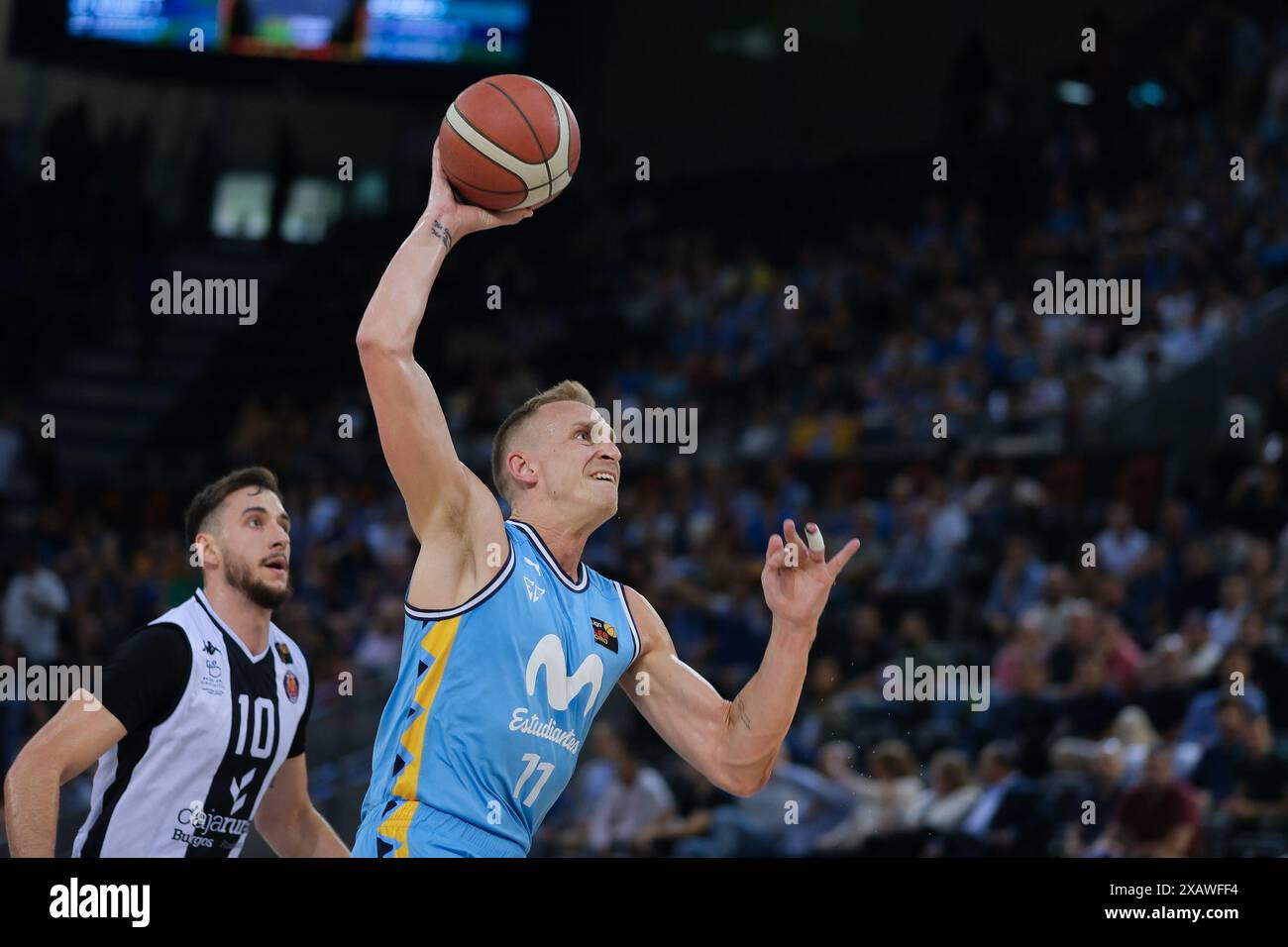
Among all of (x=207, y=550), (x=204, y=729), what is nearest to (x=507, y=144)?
(x=207, y=550)

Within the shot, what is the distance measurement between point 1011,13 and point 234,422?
35.8 feet

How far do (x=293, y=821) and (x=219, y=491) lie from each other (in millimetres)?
1076

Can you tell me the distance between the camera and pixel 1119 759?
958 cm

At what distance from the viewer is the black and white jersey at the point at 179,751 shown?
16.7ft

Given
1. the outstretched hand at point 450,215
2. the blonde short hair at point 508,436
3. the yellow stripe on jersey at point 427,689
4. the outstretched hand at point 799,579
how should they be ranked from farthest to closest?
the blonde short hair at point 508,436, the outstretched hand at point 450,215, the outstretched hand at point 799,579, the yellow stripe on jersey at point 427,689

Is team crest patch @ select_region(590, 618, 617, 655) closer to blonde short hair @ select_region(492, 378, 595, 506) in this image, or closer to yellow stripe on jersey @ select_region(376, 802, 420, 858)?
blonde short hair @ select_region(492, 378, 595, 506)

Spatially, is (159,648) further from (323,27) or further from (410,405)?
(323,27)

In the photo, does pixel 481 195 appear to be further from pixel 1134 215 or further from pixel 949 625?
pixel 1134 215

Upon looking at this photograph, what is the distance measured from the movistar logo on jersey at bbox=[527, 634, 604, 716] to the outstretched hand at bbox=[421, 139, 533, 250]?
3.53 ft

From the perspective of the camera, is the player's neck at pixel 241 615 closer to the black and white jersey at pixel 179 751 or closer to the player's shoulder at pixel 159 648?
the black and white jersey at pixel 179 751

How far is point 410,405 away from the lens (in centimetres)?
429

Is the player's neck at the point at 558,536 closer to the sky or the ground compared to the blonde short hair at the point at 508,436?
closer to the ground

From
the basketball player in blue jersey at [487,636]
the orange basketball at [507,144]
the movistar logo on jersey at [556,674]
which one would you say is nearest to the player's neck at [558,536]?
the basketball player in blue jersey at [487,636]
